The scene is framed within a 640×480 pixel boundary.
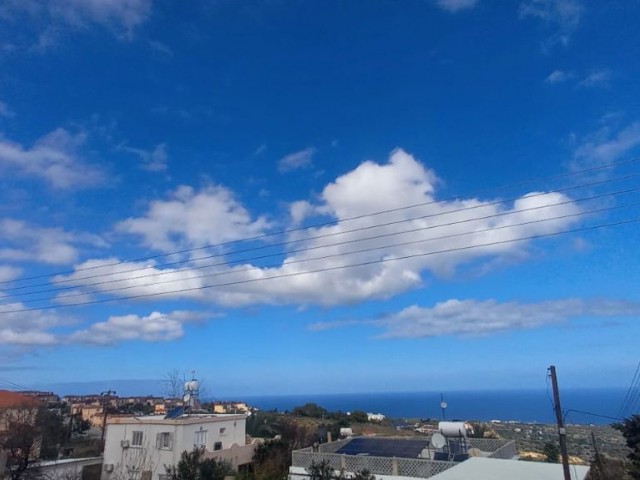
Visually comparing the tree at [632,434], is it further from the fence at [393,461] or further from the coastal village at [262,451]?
the fence at [393,461]

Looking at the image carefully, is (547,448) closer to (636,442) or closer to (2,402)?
(636,442)

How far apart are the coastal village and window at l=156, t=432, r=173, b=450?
0.05 metres

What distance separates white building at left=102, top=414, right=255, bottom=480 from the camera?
78.8 ft

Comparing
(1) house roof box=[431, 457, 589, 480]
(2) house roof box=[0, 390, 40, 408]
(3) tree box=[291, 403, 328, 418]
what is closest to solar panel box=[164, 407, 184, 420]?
(1) house roof box=[431, 457, 589, 480]

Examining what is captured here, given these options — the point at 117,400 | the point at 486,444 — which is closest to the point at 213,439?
the point at 486,444

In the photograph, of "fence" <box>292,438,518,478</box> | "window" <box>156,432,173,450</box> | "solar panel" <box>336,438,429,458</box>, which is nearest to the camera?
"fence" <box>292,438,518,478</box>

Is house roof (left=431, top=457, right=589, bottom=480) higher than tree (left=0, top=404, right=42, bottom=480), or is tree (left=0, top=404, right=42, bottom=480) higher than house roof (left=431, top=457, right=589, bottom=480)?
house roof (left=431, top=457, right=589, bottom=480)

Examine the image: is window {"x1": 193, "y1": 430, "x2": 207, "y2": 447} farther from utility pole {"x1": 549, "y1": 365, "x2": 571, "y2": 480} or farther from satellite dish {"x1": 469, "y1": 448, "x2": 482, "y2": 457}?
utility pole {"x1": 549, "y1": 365, "x2": 571, "y2": 480}

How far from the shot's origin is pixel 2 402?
49.2m

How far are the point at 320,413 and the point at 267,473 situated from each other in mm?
28941

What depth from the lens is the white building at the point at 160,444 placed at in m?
24.0

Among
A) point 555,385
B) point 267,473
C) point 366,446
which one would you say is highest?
point 555,385

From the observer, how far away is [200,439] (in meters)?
25.2

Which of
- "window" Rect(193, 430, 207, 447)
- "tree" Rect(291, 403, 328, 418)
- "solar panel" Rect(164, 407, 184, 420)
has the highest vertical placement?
"solar panel" Rect(164, 407, 184, 420)
